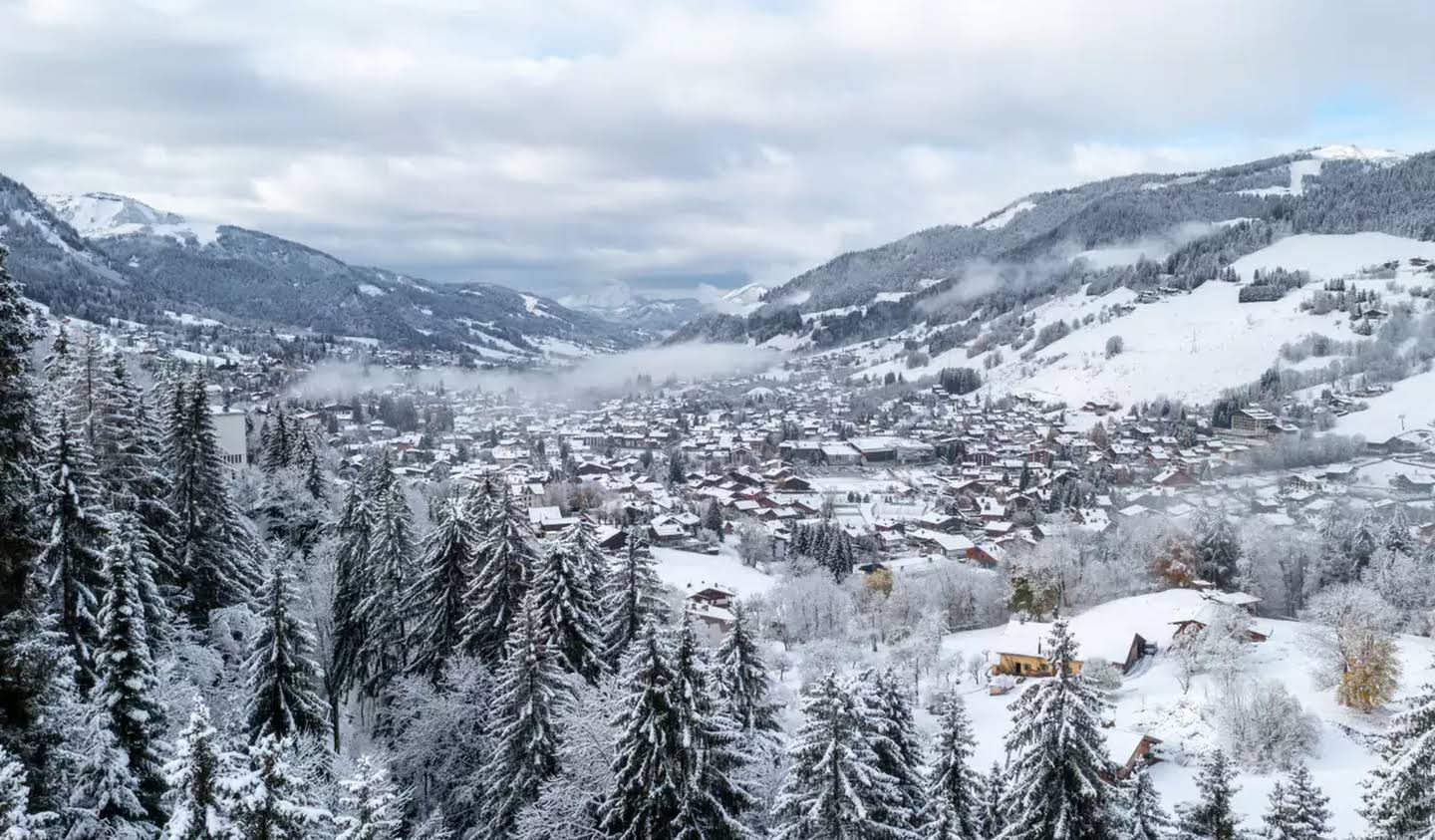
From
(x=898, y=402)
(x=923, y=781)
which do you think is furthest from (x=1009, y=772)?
(x=898, y=402)

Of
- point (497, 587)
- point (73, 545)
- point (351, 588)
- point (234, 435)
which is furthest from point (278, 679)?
point (234, 435)

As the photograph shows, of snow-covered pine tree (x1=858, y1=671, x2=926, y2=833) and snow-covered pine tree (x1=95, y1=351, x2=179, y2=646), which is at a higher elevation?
snow-covered pine tree (x1=95, y1=351, x2=179, y2=646)

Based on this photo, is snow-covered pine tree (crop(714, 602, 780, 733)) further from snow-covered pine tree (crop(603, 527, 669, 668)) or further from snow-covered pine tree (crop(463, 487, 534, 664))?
snow-covered pine tree (crop(463, 487, 534, 664))

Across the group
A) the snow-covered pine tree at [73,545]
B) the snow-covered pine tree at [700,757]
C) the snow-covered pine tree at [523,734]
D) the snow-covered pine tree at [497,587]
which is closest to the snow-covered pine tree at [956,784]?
the snow-covered pine tree at [700,757]

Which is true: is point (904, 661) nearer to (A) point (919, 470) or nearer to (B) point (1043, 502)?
(B) point (1043, 502)

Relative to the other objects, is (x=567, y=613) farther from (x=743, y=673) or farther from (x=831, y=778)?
(x=831, y=778)

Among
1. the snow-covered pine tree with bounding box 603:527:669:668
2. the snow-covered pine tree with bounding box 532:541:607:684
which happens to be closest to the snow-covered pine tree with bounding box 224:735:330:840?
the snow-covered pine tree with bounding box 532:541:607:684
